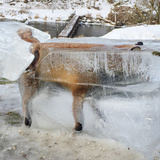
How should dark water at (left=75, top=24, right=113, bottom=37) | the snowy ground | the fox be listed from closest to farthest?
1. the snowy ground
2. the fox
3. dark water at (left=75, top=24, right=113, bottom=37)

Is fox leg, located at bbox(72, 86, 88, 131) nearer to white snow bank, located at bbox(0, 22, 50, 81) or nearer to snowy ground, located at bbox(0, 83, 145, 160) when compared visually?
snowy ground, located at bbox(0, 83, 145, 160)

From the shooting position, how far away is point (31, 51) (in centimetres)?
297

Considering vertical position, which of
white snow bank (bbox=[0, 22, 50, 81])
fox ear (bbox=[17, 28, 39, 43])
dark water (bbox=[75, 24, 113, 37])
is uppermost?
fox ear (bbox=[17, 28, 39, 43])

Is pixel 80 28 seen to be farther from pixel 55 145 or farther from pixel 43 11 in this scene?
pixel 55 145

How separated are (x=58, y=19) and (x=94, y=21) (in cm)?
224

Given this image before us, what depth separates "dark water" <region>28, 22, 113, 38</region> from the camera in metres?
11.3

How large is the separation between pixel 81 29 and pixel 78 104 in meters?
9.83

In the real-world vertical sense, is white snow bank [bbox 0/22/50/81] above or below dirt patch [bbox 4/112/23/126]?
above

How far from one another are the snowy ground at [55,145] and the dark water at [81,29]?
317 inches

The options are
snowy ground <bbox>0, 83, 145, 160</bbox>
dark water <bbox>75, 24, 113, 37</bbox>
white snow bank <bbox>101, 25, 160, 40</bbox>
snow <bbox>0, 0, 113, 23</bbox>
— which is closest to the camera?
snowy ground <bbox>0, 83, 145, 160</bbox>

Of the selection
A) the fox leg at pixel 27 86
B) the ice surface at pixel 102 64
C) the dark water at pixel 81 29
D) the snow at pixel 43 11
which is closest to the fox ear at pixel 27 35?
the ice surface at pixel 102 64

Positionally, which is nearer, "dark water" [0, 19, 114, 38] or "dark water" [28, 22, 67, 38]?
"dark water" [0, 19, 114, 38]

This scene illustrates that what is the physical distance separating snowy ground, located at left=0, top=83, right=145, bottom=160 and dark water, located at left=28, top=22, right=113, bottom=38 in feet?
26.4

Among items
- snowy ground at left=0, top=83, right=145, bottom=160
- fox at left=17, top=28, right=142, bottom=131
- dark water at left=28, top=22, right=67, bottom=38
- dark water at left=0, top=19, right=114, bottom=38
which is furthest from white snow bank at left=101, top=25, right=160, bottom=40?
dark water at left=28, top=22, right=67, bottom=38
